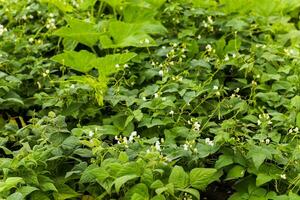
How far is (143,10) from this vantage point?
370 centimetres

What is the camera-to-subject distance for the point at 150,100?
9.38 ft

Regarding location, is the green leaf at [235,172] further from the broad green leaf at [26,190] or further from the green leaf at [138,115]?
the broad green leaf at [26,190]

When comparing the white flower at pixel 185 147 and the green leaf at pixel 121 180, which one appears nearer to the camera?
the green leaf at pixel 121 180

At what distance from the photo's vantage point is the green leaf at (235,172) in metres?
2.42

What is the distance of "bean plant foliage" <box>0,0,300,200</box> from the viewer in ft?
7.77

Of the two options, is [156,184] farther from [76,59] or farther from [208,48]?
[208,48]

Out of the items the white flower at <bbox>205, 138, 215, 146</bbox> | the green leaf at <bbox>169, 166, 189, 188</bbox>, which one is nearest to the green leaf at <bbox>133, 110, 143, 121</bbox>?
the white flower at <bbox>205, 138, 215, 146</bbox>

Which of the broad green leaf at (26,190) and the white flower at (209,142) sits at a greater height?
the white flower at (209,142)

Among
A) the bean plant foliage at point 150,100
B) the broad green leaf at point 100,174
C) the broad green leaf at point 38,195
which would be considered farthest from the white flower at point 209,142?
the broad green leaf at point 38,195

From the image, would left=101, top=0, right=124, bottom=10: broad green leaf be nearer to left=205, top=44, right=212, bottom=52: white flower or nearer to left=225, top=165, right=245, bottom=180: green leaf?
left=205, top=44, right=212, bottom=52: white flower

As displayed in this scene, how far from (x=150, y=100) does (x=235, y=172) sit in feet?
2.10

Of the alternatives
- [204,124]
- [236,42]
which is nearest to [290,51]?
[236,42]

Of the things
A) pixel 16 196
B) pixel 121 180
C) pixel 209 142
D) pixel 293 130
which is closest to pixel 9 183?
pixel 16 196

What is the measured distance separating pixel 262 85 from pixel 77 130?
1.12 m
